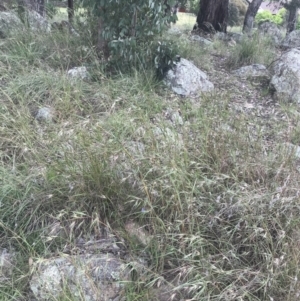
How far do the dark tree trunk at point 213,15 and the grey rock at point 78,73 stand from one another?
4561 mm

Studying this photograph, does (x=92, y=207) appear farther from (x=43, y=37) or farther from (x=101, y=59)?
(x=43, y=37)

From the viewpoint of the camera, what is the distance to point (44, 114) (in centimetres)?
299

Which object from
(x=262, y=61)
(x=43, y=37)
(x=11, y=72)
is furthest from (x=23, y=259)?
(x=262, y=61)

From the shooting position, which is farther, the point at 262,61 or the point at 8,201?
the point at 262,61

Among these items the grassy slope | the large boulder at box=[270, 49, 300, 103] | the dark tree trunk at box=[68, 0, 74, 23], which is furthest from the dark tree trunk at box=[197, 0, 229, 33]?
the grassy slope

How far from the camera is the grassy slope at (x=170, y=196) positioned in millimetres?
1831

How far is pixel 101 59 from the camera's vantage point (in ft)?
13.0

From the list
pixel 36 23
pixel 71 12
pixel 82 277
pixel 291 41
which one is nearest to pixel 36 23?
pixel 36 23

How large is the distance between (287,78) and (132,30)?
171 centimetres

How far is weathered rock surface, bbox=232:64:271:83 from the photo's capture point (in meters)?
4.44

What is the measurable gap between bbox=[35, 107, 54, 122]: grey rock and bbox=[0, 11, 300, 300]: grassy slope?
0.07m

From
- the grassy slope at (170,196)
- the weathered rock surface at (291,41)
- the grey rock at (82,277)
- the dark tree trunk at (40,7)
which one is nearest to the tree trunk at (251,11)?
the weathered rock surface at (291,41)

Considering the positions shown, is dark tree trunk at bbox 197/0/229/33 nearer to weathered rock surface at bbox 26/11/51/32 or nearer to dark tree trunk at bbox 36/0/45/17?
dark tree trunk at bbox 36/0/45/17

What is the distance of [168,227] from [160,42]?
97.4 inches
